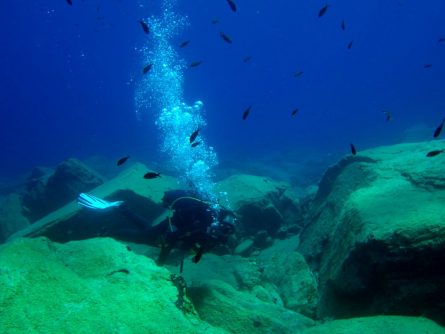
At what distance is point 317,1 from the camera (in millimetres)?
91938

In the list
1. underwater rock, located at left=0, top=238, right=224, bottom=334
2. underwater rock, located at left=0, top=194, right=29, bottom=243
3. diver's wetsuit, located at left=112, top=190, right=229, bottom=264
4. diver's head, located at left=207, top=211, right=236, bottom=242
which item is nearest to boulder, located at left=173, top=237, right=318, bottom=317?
diver's wetsuit, located at left=112, top=190, right=229, bottom=264

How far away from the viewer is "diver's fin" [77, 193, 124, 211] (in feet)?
23.9

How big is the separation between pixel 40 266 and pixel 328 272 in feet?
10.6

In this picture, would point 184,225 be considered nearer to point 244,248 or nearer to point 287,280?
point 287,280

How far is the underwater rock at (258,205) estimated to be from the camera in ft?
28.3

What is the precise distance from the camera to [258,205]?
342 inches

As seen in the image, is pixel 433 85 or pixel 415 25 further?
pixel 415 25

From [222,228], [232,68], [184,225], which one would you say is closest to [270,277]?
[222,228]

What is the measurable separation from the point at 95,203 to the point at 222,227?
339 cm

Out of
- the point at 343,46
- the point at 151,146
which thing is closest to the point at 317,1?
the point at 343,46

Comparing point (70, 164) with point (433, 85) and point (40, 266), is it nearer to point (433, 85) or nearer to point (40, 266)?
point (40, 266)

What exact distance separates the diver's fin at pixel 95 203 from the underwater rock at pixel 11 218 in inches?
170

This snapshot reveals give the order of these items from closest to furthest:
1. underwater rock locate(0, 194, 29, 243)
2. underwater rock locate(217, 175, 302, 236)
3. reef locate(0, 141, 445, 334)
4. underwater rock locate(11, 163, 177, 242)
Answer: reef locate(0, 141, 445, 334), underwater rock locate(11, 163, 177, 242), underwater rock locate(217, 175, 302, 236), underwater rock locate(0, 194, 29, 243)

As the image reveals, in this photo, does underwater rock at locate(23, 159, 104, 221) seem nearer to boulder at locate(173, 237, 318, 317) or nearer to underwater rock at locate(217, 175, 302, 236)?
underwater rock at locate(217, 175, 302, 236)
